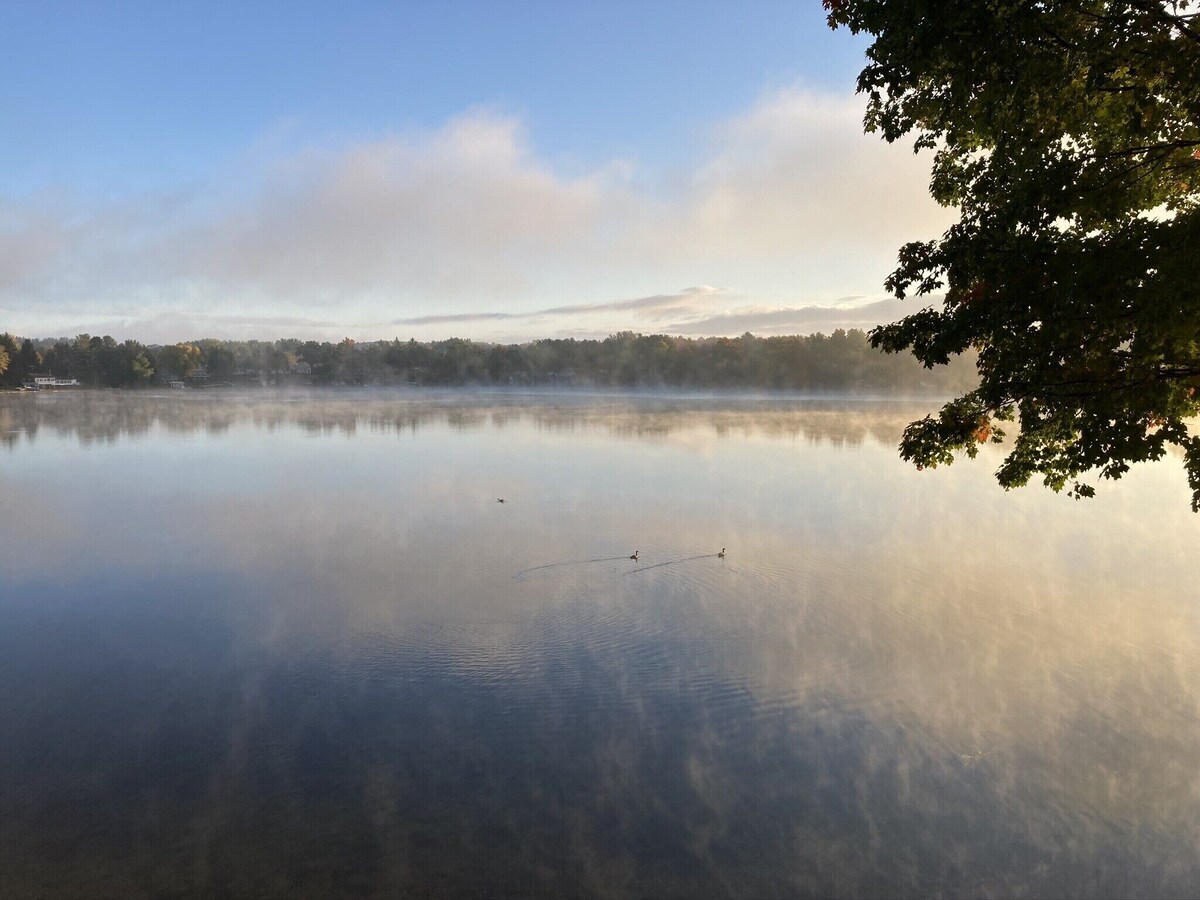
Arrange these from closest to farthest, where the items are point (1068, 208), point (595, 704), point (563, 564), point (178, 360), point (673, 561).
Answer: point (1068, 208)
point (595, 704)
point (563, 564)
point (673, 561)
point (178, 360)

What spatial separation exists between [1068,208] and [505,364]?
172666mm

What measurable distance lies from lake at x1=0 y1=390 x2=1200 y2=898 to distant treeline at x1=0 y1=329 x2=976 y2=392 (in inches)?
4752

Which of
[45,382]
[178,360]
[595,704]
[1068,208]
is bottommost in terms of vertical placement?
[595,704]

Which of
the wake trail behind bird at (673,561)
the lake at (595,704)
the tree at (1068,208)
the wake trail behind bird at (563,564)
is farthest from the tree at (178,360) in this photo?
the tree at (1068,208)

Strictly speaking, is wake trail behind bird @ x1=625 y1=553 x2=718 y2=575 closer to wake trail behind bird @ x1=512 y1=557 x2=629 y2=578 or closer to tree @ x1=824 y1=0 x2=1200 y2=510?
wake trail behind bird @ x1=512 y1=557 x2=629 y2=578

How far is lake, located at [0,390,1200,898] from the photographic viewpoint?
22.6 ft

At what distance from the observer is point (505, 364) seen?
177000 mm

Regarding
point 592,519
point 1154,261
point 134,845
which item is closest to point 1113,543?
point 592,519

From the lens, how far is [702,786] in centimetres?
795

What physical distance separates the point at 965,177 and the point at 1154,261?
2922 mm

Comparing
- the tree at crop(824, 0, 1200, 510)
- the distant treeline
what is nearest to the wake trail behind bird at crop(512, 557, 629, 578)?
the tree at crop(824, 0, 1200, 510)

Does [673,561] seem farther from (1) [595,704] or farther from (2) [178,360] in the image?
(2) [178,360]

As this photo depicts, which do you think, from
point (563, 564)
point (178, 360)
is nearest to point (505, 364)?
point (178, 360)

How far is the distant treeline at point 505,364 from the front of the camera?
138 meters
